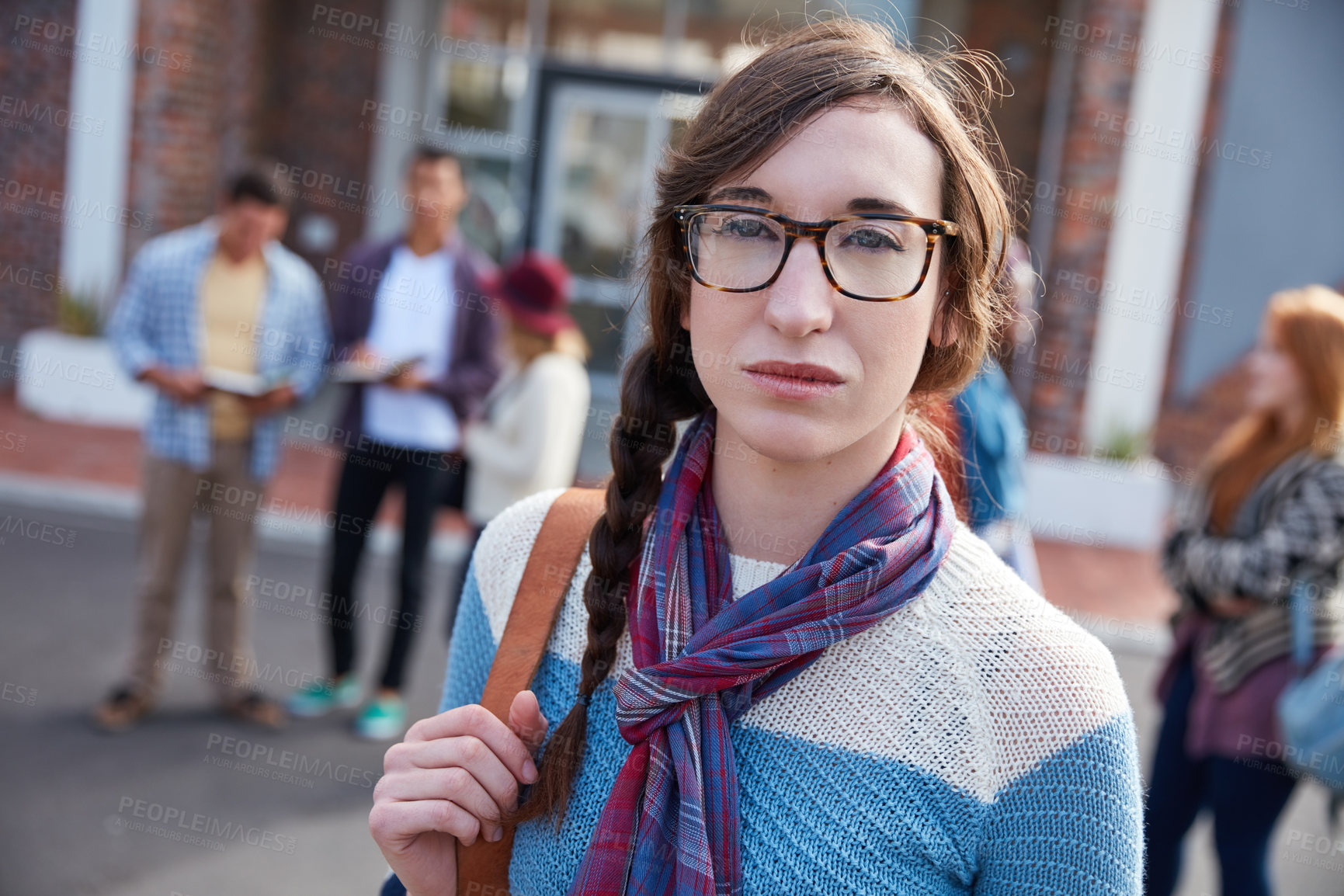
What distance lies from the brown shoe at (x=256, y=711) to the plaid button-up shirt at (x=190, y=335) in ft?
3.15

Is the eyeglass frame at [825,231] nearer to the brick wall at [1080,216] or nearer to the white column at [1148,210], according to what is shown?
the brick wall at [1080,216]

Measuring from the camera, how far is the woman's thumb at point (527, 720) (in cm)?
136

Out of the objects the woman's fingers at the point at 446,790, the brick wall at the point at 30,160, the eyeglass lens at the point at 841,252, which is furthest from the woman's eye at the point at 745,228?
the brick wall at the point at 30,160

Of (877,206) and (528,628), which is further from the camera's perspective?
(528,628)

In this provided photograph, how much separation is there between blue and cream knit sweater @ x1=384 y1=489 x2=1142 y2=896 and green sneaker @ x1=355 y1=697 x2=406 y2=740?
11.8ft

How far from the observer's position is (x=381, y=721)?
4766 mm

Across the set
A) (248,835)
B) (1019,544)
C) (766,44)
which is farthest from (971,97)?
(248,835)

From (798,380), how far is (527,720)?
54cm

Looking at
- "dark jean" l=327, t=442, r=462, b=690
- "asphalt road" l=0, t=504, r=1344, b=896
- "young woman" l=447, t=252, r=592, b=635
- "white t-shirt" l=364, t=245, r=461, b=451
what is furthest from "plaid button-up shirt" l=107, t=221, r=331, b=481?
"asphalt road" l=0, t=504, r=1344, b=896

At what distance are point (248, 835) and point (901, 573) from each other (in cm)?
335

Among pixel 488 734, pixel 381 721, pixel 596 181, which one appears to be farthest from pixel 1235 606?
pixel 596 181

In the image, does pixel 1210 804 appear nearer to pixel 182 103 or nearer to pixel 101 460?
pixel 101 460

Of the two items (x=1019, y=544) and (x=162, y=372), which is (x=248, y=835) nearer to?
(x=162, y=372)

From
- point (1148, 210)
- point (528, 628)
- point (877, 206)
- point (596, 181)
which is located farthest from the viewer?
point (596, 181)
